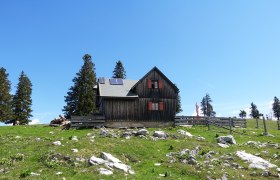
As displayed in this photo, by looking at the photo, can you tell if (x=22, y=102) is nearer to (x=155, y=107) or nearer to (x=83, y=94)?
(x=83, y=94)

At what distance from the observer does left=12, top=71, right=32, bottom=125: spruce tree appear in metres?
61.7

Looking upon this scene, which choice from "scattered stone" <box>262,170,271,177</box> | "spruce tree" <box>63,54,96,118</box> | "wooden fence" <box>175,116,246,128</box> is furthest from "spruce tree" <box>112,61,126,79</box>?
"scattered stone" <box>262,170,271,177</box>

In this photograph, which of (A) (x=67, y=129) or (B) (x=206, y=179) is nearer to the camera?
(B) (x=206, y=179)

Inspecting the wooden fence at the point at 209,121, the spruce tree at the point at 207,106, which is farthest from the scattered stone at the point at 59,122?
the spruce tree at the point at 207,106

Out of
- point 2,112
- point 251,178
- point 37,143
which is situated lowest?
point 251,178

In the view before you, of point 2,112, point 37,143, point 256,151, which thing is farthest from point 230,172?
point 2,112

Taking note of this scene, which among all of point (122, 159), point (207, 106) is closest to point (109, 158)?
point (122, 159)

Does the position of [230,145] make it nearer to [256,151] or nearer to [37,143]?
[256,151]

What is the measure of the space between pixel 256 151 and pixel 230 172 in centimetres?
753

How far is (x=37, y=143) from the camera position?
25.7 meters

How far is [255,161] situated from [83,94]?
1723 inches

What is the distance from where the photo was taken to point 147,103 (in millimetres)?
43344

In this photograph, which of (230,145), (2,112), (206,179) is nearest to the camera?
(206,179)

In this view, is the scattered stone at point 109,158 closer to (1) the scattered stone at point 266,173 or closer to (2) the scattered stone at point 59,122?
(1) the scattered stone at point 266,173
